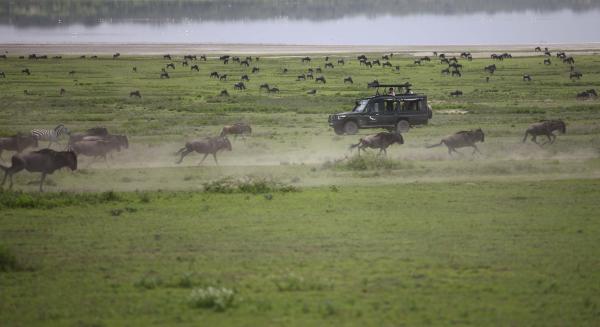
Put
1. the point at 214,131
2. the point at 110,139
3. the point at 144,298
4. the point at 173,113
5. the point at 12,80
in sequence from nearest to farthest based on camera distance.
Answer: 1. the point at 144,298
2. the point at 110,139
3. the point at 214,131
4. the point at 173,113
5. the point at 12,80

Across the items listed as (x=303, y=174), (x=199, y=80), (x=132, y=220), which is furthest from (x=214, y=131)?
A: (x=199, y=80)

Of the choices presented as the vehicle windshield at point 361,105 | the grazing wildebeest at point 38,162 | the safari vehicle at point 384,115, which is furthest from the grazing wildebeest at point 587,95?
the grazing wildebeest at point 38,162

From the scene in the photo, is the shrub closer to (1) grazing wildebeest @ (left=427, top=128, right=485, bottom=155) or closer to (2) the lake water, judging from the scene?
(1) grazing wildebeest @ (left=427, top=128, right=485, bottom=155)

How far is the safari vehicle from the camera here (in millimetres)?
33938

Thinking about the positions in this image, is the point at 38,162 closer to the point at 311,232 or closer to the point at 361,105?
the point at 311,232

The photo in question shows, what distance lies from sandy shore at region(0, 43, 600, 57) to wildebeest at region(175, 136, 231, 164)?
66.7m

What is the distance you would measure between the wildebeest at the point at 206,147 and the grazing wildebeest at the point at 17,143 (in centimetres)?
438

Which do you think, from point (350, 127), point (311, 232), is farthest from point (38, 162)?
point (350, 127)

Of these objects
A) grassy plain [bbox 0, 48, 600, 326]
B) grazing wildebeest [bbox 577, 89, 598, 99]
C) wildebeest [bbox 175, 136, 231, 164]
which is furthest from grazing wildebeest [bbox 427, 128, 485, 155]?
grazing wildebeest [bbox 577, 89, 598, 99]

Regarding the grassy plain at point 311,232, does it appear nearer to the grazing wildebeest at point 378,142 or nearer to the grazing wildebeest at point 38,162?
the grazing wildebeest at point 38,162

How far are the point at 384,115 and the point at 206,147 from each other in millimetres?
8547

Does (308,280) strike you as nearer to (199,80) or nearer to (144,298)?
(144,298)

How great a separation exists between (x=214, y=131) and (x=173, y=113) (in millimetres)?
7847

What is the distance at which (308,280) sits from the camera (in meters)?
14.8
